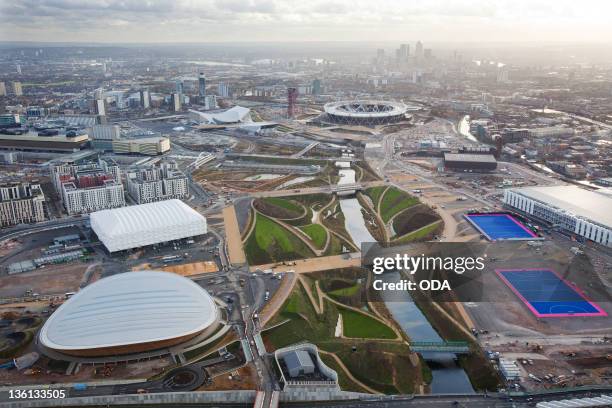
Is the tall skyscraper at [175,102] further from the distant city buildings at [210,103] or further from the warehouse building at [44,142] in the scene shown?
the warehouse building at [44,142]

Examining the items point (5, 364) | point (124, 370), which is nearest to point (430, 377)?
point (124, 370)

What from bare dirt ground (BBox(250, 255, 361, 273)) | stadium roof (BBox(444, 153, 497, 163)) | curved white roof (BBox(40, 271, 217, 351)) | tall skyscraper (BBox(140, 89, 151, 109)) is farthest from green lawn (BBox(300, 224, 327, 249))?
tall skyscraper (BBox(140, 89, 151, 109))

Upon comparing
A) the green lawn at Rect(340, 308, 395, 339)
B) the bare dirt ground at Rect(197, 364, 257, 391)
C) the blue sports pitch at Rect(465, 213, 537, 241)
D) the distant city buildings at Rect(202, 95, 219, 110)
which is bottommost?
the green lawn at Rect(340, 308, 395, 339)

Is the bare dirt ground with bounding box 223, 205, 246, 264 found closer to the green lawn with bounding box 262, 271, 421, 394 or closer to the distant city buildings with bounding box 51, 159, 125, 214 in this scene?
the green lawn with bounding box 262, 271, 421, 394

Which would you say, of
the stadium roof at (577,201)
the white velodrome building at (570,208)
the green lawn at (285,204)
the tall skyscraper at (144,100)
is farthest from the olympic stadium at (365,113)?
the stadium roof at (577,201)

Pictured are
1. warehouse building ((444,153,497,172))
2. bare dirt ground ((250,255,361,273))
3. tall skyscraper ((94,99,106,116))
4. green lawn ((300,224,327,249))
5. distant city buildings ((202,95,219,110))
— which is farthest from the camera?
distant city buildings ((202,95,219,110))

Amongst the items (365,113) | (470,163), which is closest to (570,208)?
(470,163)

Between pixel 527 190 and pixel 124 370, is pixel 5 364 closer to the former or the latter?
pixel 124 370
